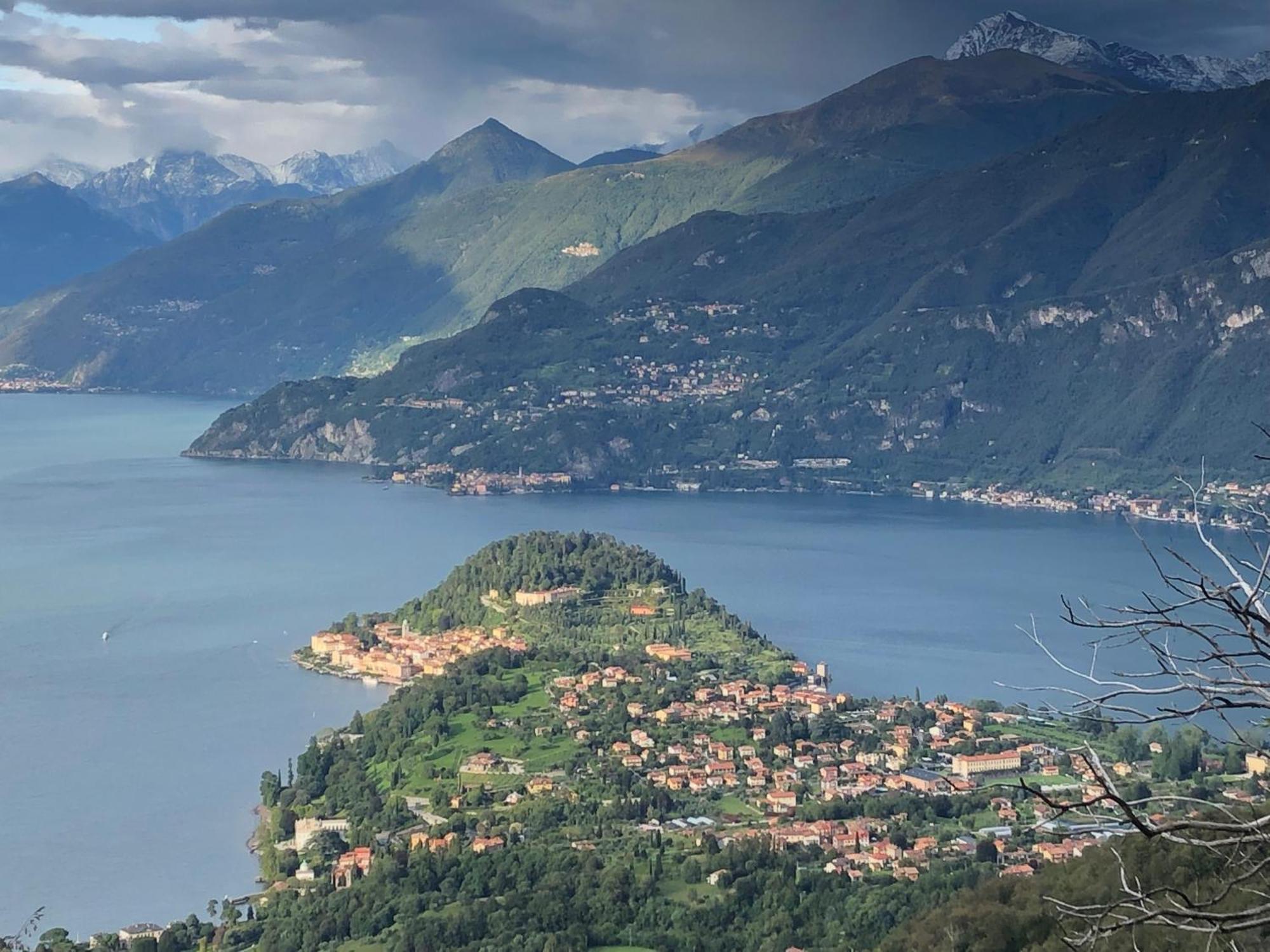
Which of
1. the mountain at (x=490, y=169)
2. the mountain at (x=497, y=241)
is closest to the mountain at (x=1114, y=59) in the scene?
the mountain at (x=497, y=241)

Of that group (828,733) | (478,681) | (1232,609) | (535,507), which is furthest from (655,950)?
(535,507)

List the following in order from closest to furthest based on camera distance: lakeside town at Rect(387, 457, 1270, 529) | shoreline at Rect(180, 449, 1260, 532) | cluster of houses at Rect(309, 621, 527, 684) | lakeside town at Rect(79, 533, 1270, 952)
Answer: lakeside town at Rect(79, 533, 1270, 952) → cluster of houses at Rect(309, 621, 527, 684) → lakeside town at Rect(387, 457, 1270, 529) → shoreline at Rect(180, 449, 1260, 532)

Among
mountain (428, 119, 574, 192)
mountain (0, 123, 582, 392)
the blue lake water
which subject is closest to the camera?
the blue lake water

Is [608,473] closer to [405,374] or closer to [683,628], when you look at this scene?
[405,374]

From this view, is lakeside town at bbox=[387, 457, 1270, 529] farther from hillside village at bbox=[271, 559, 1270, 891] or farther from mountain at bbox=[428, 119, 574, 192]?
mountain at bbox=[428, 119, 574, 192]

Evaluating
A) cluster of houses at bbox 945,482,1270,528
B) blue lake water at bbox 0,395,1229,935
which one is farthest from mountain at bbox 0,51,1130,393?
blue lake water at bbox 0,395,1229,935

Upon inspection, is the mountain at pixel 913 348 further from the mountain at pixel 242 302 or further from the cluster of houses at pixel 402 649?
the cluster of houses at pixel 402 649
